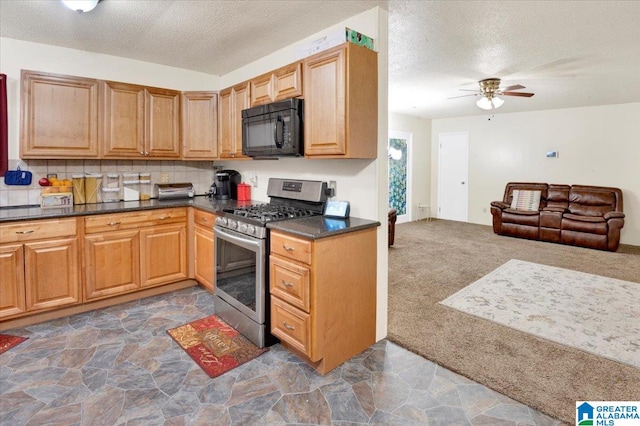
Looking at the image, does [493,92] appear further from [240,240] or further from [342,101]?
[240,240]

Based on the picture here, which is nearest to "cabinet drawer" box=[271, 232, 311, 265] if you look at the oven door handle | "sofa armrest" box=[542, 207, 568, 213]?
the oven door handle

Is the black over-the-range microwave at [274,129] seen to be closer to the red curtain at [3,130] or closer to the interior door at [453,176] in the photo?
the red curtain at [3,130]

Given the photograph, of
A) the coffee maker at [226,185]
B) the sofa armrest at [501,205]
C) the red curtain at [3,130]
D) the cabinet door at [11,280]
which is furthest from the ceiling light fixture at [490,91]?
the cabinet door at [11,280]

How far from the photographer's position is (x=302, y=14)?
2580 millimetres

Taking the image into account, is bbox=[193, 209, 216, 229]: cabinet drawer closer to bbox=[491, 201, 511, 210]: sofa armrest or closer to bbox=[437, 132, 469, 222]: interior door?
bbox=[491, 201, 511, 210]: sofa armrest

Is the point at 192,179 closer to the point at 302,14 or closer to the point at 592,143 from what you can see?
the point at 302,14

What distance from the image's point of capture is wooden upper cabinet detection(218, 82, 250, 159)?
341 cm

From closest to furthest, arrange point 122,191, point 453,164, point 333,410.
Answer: point 333,410, point 122,191, point 453,164

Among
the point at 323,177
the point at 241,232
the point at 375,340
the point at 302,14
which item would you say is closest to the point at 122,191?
the point at 241,232

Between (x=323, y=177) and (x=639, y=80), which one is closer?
(x=323, y=177)

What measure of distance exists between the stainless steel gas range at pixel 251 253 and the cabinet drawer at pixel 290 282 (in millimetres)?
94

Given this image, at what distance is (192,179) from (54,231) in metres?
1.66

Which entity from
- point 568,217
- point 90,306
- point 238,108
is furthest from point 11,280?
point 568,217

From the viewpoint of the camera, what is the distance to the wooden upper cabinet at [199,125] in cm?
388
